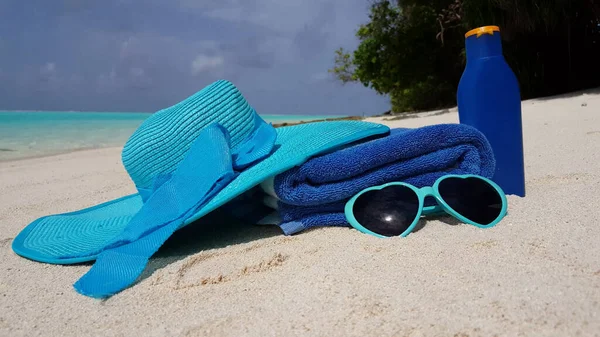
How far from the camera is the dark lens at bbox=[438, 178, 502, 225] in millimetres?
1295

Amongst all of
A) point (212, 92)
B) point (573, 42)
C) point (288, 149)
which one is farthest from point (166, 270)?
point (573, 42)

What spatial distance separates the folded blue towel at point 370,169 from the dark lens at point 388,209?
55 millimetres

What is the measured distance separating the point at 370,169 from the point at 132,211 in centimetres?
98

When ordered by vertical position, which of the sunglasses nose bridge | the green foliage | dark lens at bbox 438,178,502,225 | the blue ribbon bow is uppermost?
the blue ribbon bow

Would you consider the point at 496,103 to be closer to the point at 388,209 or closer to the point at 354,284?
the point at 388,209

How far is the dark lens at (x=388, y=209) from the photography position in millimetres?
1274

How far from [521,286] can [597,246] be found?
300mm

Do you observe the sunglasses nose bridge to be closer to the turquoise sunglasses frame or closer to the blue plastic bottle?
the turquoise sunglasses frame

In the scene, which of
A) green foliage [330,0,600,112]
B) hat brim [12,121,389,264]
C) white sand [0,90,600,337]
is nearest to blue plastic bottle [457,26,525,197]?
white sand [0,90,600,337]

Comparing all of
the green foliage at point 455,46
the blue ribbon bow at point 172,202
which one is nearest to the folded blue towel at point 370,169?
the blue ribbon bow at point 172,202

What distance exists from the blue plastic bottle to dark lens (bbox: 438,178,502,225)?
0.24m

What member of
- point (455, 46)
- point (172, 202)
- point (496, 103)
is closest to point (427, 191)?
point (496, 103)

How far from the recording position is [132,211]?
1.80 metres

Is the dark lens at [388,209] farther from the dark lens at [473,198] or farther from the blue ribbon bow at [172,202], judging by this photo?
the blue ribbon bow at [172,202]
